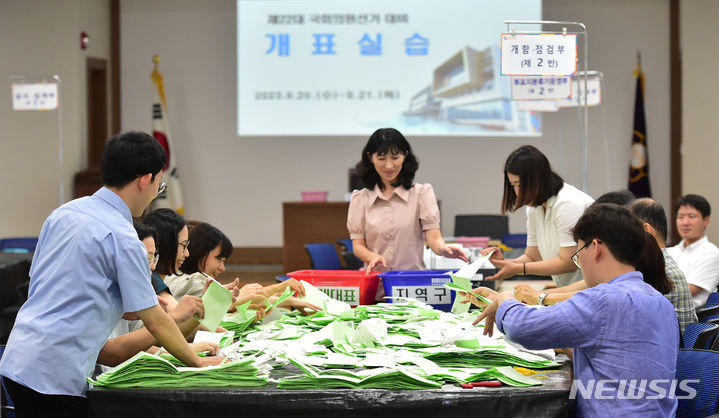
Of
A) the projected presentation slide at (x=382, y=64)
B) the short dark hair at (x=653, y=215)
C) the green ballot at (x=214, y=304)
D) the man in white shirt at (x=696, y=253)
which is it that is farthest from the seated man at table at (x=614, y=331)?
the projected presentation slide at (x=382, y=64)

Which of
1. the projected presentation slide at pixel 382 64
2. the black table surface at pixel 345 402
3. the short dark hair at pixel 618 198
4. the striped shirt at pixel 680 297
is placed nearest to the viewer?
the black table surface at pixel 345 402

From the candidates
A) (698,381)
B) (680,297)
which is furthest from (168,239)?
(680,297)

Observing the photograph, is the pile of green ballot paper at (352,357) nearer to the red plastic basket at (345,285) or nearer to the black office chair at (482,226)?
the red plastic basket at (345,285)

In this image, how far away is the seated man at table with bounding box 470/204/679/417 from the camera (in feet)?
7.06

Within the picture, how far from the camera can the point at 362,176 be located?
4156mm

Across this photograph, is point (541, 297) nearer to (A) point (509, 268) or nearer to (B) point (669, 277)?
(B) point (669, 277)

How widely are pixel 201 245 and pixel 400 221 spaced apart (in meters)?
1.09

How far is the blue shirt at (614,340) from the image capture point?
2145 mm

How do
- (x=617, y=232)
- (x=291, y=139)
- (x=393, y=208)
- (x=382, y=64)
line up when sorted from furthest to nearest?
(x=291, y=139)
(x=382, y=64)
(x=393, y=208)
(x=617, y=232)

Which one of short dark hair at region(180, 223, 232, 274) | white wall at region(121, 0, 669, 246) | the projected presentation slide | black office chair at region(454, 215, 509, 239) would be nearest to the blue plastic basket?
short dark hair at region(180, 223, 232, 274)

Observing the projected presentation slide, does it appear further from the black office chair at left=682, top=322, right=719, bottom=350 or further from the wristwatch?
the wristwatch

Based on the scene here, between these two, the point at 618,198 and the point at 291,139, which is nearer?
the point at 618,198

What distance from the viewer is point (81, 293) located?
7.23 feet

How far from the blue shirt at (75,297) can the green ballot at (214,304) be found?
0.28 meters
